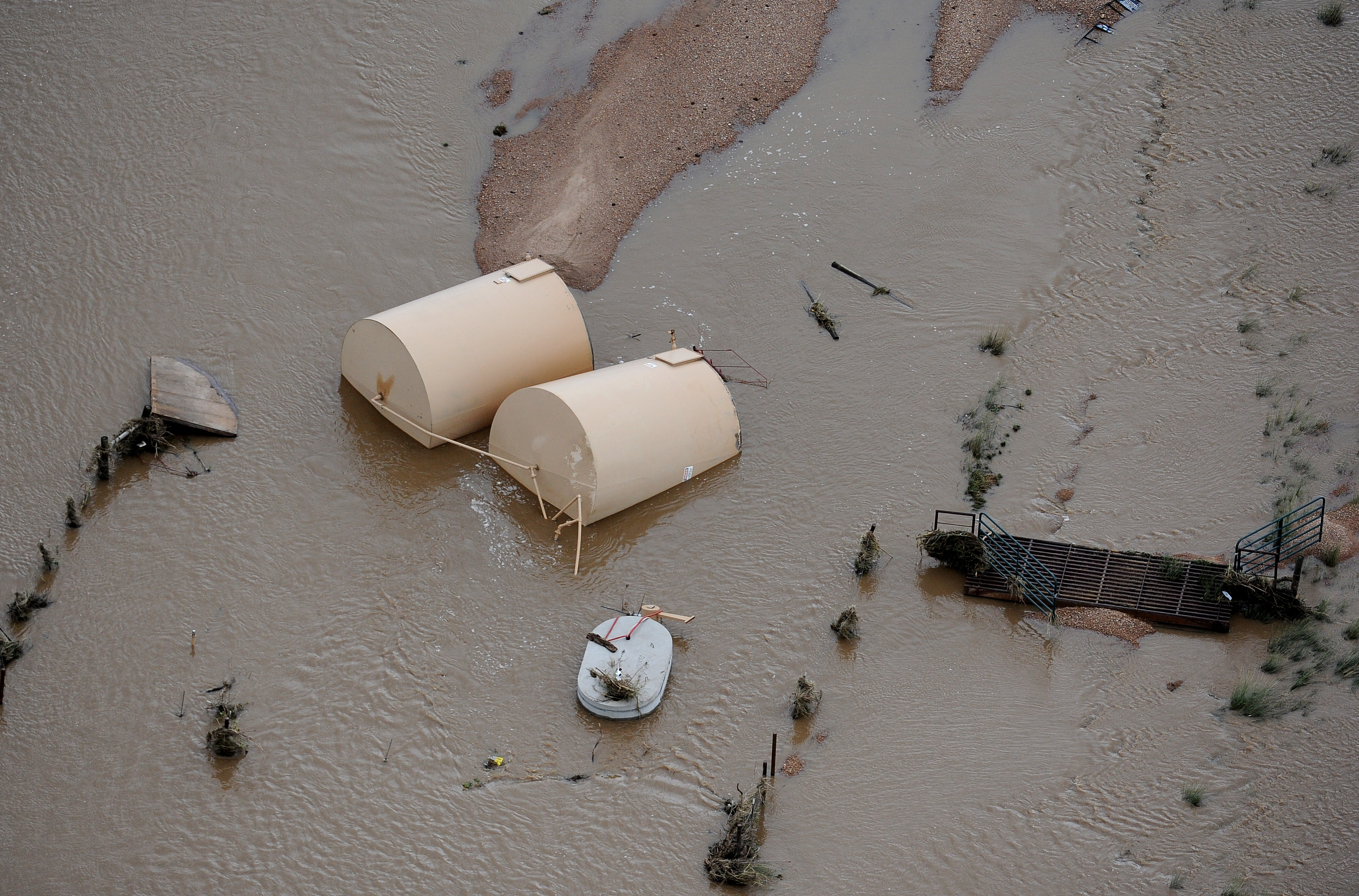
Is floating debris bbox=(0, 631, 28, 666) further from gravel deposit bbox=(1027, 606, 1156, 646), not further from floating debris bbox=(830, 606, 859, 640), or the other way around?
gravel deposit bbox=(1027, 606, 1156, 646)

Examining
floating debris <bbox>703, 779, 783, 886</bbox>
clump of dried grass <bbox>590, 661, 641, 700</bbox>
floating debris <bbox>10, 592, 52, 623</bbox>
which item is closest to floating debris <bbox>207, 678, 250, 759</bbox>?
floating debris <bbox>10, 592, 52, 623</bbox>

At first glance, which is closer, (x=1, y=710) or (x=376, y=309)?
(x=1, y=710)

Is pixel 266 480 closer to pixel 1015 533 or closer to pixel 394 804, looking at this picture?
pixel 394 804

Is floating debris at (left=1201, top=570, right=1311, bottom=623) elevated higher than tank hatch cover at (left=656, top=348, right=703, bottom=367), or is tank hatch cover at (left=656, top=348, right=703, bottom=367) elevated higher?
tank hatch cover at (left=656, top=348, right=703, bottom=367)

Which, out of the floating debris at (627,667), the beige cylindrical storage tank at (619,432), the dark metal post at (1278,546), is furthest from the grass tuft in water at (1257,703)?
the beige cylindrical storage tank at (619,432)

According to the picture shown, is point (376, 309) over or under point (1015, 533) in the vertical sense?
over

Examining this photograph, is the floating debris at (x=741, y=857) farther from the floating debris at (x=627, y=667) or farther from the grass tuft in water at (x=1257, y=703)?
the grass tuft in water at (x=1257, y=703)

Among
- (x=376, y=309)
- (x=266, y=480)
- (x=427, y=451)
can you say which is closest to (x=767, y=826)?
(x=427, y=451)
